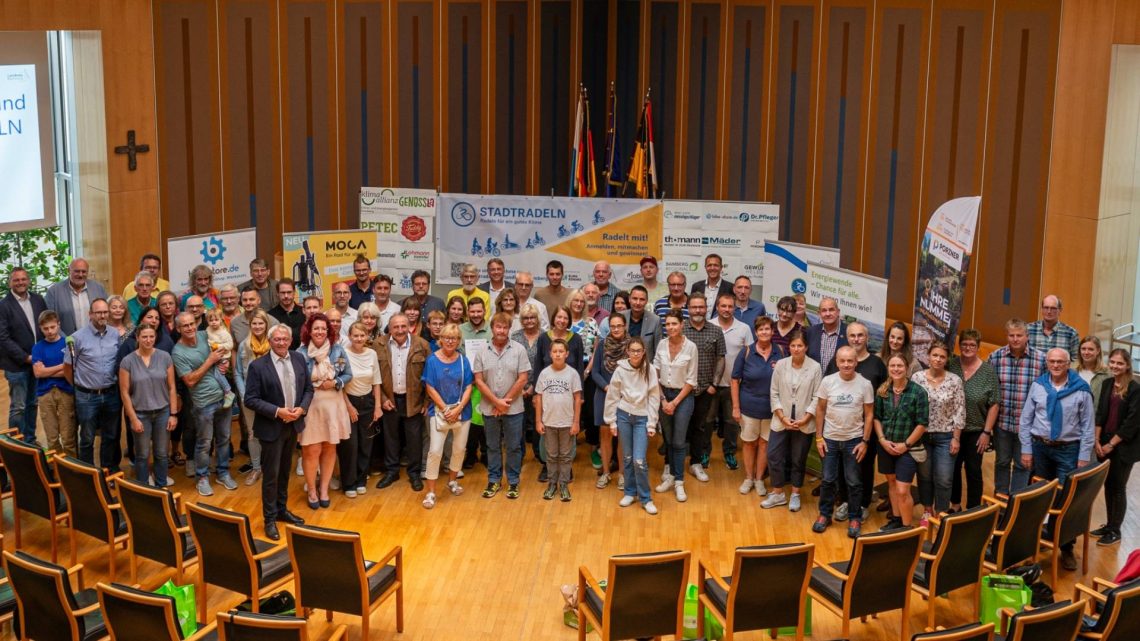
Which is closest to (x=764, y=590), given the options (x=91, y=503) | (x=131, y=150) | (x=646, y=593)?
(x=646, y=593)

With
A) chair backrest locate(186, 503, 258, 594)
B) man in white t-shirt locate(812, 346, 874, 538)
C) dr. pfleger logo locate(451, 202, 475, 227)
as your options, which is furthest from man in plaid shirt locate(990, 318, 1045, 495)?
dr. pfleger logo locate(451, 202, 475, 227)

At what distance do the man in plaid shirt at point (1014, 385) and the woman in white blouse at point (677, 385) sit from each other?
214cm

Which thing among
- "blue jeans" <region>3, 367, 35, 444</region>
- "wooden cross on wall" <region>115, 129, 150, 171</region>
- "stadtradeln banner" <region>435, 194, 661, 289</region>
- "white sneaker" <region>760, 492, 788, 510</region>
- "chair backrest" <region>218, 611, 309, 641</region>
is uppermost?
"wooden cross on wall" <region>115, 129, 150, 171</region>

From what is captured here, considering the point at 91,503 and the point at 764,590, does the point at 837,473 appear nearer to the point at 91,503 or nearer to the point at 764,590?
the point at 764,590

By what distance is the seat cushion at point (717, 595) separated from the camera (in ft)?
22.0

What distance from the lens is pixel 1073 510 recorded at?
7.86 m

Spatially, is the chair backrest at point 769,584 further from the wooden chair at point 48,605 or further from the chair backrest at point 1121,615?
the wooden chair at point 48,605

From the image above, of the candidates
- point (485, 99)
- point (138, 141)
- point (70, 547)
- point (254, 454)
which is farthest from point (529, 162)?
point (70, 547)

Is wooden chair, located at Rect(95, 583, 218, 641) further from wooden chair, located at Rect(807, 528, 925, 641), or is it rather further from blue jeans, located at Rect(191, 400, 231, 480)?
wooden chair, located at Rect(807, 528, 925, 641)

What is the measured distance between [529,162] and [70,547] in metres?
6.77

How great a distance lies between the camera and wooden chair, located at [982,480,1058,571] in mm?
7488

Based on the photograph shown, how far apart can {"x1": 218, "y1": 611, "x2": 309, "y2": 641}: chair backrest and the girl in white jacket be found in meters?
3.69

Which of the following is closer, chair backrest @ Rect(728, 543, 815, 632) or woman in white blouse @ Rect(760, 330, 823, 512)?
chair backrest @ Rect(728, 543, 815, 632)

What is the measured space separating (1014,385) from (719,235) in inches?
147
